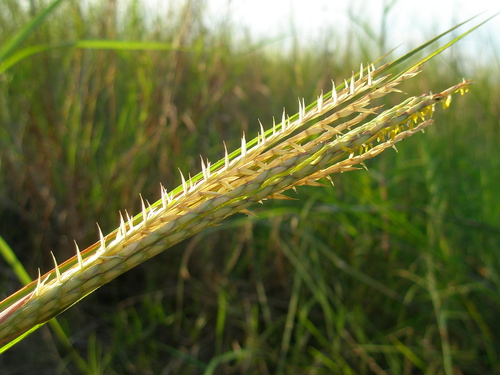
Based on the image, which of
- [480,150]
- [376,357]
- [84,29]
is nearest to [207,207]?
[376,357]

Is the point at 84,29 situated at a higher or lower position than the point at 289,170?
higher

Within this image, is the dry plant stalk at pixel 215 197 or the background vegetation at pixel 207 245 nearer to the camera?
the dry plant stalk at pixel 215 197

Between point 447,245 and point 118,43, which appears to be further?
point 447,245

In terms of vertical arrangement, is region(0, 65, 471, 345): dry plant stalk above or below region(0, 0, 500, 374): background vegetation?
above

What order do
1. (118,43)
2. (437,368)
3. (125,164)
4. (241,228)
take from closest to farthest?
(118,43)
(437,368)
(125,164)
(241,228)

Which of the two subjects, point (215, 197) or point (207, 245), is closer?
point (215, 197)

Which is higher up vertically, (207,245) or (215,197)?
(215,197)

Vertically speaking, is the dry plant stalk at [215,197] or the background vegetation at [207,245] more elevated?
the dry plant stalk at [215,197]

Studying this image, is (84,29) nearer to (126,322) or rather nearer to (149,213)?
(126,322)
